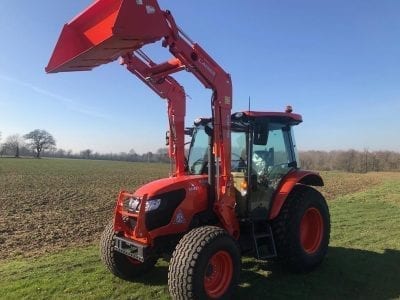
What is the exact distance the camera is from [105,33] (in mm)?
5148

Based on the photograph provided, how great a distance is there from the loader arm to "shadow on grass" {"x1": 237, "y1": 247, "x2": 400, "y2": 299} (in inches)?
33.7

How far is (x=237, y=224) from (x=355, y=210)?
910 cm

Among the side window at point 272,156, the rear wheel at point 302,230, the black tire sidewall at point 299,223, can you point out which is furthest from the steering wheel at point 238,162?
the black tire sidewall at point 299,223

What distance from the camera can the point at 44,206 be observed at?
16.3 m

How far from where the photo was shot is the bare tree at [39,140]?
136 m

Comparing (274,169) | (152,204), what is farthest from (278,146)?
(152,204)

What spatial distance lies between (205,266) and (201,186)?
1310mm

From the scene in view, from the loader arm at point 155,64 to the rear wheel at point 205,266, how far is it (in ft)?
2.24

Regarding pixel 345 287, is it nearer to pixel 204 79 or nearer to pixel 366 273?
pixel 366 273

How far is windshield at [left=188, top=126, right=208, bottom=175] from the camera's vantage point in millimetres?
7117

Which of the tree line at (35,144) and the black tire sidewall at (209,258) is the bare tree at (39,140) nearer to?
the tree line at (35,144)

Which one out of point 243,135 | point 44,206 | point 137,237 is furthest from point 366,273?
point 44,206

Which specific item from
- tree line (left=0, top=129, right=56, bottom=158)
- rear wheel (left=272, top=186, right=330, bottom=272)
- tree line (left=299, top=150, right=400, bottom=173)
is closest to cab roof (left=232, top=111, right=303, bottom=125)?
rear wheel (left=272, top=186, right=330, bottom=272)

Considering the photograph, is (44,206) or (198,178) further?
(44,206)
